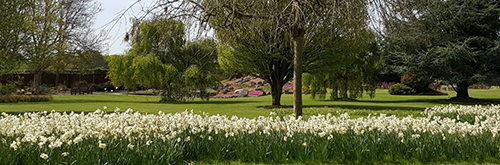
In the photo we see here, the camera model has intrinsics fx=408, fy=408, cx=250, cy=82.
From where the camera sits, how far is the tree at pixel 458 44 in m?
21.7

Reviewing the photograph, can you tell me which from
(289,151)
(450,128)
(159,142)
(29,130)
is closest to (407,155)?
(450,128)

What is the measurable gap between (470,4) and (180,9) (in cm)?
2095

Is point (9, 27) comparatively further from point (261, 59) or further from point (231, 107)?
point (261, 59)

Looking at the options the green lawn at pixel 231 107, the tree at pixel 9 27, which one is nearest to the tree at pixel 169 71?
the green lawn at pixel 231 107

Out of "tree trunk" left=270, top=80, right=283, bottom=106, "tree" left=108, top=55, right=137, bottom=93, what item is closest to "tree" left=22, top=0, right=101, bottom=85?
"tree" left=108, top=55, right=137, bottom=93

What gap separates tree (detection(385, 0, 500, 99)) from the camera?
21.7m

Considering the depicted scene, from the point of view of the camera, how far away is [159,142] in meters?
5.12

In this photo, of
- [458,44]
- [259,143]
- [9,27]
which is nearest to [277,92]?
[9,27]

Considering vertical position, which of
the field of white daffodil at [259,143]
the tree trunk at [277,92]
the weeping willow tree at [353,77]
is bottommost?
the field of white daffodil at [259,143]

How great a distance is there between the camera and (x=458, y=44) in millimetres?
22266

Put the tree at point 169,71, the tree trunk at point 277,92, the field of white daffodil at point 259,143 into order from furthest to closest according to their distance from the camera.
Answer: the tree at point 169,71, the tree trunk at point 277,92, the field of white daffodil at point 259,143

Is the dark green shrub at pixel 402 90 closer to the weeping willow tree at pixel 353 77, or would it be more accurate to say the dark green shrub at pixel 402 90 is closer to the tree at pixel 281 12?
the weeping willow tree at pixel 353 77

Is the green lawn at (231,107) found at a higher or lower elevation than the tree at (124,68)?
lower

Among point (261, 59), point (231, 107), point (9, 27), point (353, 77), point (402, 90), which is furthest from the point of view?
point (402, 90)
